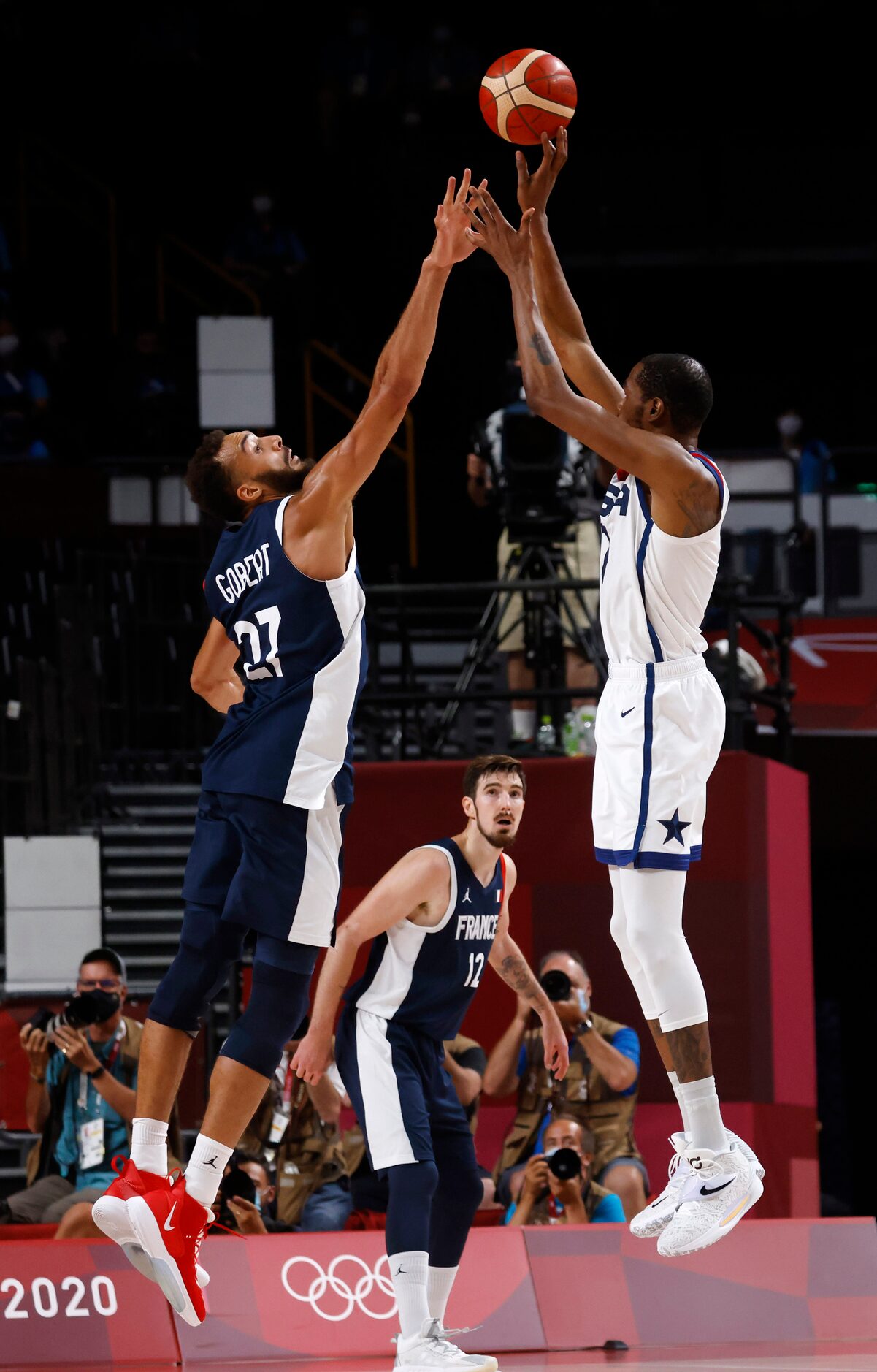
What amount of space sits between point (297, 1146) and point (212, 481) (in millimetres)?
4031

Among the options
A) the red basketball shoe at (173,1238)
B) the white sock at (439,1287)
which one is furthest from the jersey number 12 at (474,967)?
the red basketball shoe at (173,1238)

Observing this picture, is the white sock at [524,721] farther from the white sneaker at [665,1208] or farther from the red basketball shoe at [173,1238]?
the red basketball shoe at [173,1238]

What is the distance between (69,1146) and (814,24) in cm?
1426

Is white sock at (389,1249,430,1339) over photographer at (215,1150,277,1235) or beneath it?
over

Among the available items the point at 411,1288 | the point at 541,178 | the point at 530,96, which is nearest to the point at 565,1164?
the point at 411,1288

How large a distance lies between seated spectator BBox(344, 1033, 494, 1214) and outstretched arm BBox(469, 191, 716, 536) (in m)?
3.03

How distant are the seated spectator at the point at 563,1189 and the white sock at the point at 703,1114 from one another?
8.01 ft

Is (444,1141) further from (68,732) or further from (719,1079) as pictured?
(68,732)

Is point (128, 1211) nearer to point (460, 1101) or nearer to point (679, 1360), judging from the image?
point (679, 1360)

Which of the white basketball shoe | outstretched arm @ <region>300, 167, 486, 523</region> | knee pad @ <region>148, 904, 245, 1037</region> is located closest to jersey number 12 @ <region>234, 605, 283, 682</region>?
outstretched arm @ <region>300, 167, 486, 523</region>

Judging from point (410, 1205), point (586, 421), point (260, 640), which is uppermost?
point (586, 421)

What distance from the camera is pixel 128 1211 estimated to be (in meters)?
4.97

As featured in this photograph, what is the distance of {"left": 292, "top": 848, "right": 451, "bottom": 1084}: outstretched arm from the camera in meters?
6.44

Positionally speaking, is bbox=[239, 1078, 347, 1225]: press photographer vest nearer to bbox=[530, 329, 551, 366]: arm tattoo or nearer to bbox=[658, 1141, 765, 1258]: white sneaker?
bbox=[658, 1141, 765, 1258]: white sneaker
